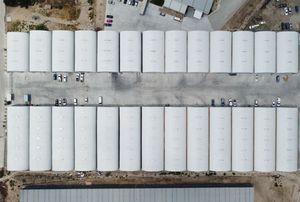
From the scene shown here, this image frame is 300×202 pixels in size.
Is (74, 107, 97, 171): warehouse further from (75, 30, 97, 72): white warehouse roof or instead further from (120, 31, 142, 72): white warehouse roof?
(120, 31, 142, 72): white warehouse roof

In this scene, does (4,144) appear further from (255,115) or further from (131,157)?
(255,115)

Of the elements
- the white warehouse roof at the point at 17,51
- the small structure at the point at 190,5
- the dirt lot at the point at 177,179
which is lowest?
the dirt lot at the point at 177,179

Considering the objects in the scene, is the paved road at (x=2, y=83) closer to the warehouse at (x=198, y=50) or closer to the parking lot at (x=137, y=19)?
the parking lot at (x=137, y=19)

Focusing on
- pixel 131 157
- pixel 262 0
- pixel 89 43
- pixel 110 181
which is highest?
pixel 262 0

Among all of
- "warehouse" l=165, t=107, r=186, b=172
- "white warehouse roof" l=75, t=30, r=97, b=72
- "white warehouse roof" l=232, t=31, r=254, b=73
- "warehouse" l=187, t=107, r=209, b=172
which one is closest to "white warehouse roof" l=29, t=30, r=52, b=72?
"white warehouse roof" l=75, t=30, r=97, b=72

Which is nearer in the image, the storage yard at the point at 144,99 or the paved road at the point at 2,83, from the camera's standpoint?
the storage yard at the point at 144,99

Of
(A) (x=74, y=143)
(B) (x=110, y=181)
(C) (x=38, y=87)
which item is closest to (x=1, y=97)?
(C) (x=38, y=87)

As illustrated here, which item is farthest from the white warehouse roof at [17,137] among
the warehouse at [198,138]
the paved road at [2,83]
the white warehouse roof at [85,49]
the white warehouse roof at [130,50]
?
→ the warehouse at [198,138]
